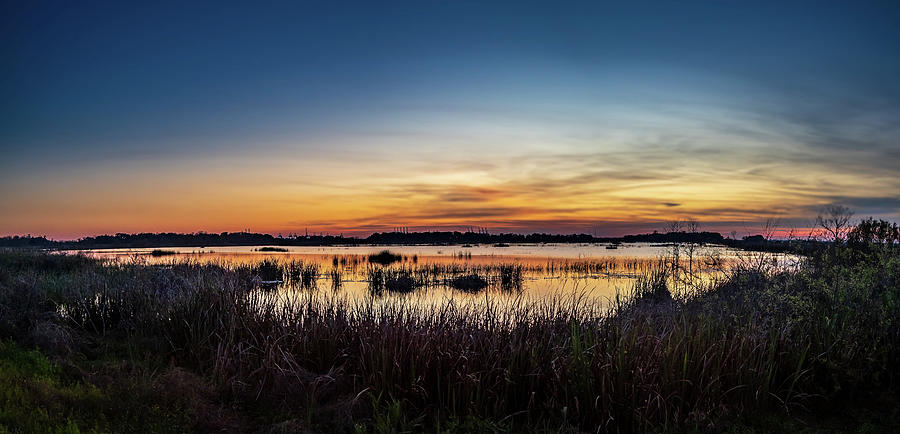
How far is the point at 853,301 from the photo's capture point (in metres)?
9.06

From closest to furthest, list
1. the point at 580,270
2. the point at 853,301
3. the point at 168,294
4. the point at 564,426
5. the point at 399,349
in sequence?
the point at 564,426 → the point at 399,349 → the point at 853,301 → the point at 168,294 → the point at 580,270

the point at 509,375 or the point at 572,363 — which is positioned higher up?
the point at 572,363

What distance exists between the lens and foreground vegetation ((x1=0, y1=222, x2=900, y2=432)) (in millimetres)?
7121

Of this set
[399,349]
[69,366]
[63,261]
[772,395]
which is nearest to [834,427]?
[772,395]

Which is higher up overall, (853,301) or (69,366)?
(853,301)

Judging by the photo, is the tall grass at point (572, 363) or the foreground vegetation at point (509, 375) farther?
the tall grass at point (572, 363)

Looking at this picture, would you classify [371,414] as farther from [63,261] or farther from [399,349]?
[63,261]

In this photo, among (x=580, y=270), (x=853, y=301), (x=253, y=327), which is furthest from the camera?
(x=580, y=270)

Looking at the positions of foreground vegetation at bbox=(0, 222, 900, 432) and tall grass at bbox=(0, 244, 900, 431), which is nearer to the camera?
foreground vegetation at bbox=(0, 222, 900, 432)

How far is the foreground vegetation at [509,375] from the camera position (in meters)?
7.12

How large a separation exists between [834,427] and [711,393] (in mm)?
1526

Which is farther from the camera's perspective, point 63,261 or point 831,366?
point 63,261

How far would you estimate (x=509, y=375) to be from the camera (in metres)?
7.98

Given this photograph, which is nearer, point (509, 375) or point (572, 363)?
point (572, 363)
